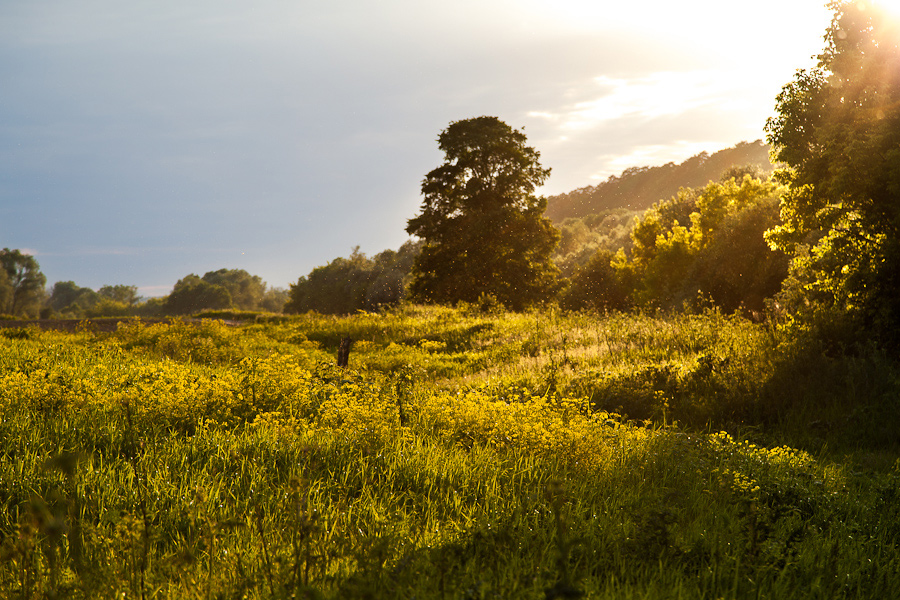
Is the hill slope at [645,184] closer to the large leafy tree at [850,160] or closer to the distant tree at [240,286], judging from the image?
the distant tree at [240,286]

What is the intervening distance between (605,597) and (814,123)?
12844 millimetres

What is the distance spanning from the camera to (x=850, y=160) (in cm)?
1105

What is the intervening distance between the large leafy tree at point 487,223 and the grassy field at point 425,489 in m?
22.1

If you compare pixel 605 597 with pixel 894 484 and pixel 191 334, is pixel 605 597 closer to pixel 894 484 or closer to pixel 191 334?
pixel 894 484

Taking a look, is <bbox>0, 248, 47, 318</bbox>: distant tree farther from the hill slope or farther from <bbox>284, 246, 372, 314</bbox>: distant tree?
the hill slope

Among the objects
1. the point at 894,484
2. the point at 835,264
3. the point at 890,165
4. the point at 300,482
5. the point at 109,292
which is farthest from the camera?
the point at 109,292

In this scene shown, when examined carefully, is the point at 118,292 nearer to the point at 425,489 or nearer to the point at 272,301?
the point at 272,301

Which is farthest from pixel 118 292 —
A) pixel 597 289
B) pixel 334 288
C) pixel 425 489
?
pixel 425 489

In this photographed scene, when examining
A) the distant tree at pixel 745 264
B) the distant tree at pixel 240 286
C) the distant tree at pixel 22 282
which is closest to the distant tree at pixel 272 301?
the distant tree at pixel 240 286

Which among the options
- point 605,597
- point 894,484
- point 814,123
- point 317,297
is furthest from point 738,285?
point 317,297

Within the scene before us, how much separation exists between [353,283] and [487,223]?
32978 mm

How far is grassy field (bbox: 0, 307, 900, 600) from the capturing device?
306 cm

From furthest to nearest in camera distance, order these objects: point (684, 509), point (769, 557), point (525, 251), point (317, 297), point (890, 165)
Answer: point (317, 297), point (525, 251), point (890, 165), point (684, 509), point (769, 557)

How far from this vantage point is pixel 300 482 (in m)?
2.72
